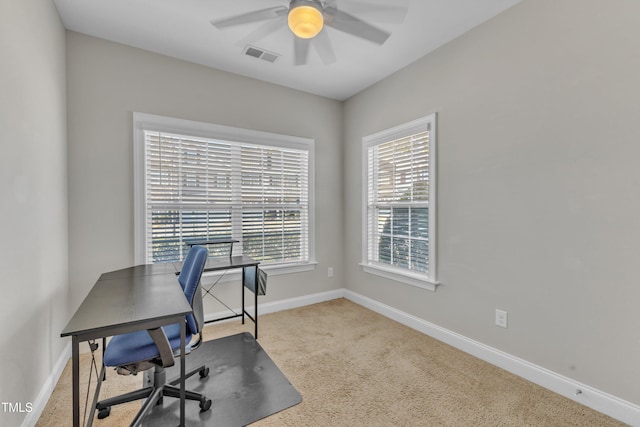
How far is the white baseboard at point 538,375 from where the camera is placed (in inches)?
66.6

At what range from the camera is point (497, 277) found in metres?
2.29

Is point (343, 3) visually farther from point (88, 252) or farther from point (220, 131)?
point (88, 252)

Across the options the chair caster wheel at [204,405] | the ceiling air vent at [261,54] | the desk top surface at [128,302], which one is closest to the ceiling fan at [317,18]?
the ceiling air vent at [261,54]

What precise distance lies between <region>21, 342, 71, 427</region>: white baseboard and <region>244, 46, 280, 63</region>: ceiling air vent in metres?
2.98

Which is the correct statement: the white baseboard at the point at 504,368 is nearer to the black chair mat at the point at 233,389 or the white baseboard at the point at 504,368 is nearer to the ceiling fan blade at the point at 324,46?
the black chair mat at the point at 233,389

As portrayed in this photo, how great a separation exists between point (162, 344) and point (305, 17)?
76.6 inches

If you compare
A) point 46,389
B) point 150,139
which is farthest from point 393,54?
point 46,389

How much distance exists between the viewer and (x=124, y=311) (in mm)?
1405

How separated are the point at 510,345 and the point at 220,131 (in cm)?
329

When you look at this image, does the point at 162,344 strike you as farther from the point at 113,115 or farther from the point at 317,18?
the point at 113,115

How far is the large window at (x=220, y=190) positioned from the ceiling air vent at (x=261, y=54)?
0.77 meters

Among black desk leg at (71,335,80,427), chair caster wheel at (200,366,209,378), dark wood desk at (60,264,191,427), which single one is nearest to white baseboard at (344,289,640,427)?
chair caster wheel at (200,366,209,378)

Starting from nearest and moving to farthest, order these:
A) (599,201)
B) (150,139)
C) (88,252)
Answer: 1. (599,201)
2. (88,252)
3. (150,139)

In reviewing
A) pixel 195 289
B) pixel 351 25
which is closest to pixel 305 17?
pixel 351 25
